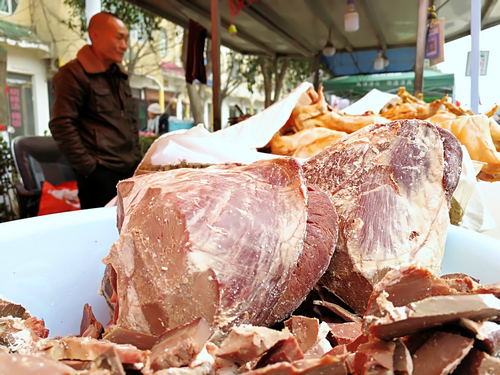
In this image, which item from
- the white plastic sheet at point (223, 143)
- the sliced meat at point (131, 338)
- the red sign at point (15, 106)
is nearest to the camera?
the sliced meat at point (131, 338)

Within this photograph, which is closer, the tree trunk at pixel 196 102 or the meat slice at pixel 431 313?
the meat slice at pixel 431 313

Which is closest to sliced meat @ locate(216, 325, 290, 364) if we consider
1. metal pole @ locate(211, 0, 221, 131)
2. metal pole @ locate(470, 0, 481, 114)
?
metal pole @ locate(470, 0, 481, 114)

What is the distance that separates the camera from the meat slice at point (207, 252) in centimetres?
44

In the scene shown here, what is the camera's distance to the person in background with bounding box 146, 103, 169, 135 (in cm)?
575

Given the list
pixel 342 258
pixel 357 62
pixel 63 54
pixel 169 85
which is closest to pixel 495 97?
pixel 342 258

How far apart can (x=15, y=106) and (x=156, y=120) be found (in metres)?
2.29

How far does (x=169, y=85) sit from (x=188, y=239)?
6.42m

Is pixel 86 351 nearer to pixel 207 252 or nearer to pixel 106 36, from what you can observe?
pixel 207 252

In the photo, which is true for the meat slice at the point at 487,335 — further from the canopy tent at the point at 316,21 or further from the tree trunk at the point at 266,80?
the tree trunk at the point at 266,80

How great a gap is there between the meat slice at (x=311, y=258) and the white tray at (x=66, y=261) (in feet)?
1.10

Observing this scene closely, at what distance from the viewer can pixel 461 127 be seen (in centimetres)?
121

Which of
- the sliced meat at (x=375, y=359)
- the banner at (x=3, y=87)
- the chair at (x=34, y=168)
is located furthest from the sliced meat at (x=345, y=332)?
the banner at (x=3, y=87)

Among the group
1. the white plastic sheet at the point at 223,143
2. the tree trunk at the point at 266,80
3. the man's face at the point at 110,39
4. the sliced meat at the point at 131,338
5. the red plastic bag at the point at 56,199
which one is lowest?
the red plastic bag at the point at 56,199

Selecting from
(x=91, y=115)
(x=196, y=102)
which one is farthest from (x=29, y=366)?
(x=196, y=102)
